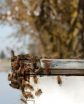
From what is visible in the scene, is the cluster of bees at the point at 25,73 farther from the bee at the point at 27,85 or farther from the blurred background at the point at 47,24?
the blurred background at the point at 47,24

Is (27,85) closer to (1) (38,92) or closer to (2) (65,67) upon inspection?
(1) (38,92)

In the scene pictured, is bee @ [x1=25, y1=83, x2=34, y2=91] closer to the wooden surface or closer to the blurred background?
the wooden surface

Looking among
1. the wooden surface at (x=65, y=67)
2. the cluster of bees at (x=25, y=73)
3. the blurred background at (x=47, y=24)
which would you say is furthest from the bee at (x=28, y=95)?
the blurred background at (x=47, y=24)

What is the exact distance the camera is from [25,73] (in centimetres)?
168

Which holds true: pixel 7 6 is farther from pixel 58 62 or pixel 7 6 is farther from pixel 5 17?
pixel 58 62

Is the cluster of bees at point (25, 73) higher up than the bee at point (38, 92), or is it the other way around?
the cluster of bees at point (25, 73)

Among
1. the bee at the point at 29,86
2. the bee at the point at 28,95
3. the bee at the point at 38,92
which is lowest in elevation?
the bee at the point at 28,95

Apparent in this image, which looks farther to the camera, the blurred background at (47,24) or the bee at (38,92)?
the blurred background at (47,24)

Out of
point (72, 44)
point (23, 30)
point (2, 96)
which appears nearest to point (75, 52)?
point (72, 44)

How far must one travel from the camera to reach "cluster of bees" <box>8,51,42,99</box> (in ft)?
5.40

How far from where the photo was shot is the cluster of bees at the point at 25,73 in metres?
1.64

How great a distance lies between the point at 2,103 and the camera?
1880 millimetres

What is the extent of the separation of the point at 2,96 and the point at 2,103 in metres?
0.05

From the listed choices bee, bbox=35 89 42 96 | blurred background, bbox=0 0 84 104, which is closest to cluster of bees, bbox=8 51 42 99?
bee, bbox=35 89 42 96
